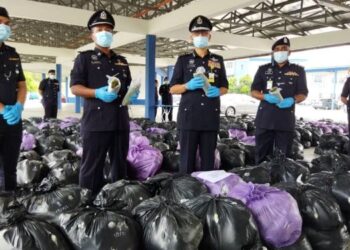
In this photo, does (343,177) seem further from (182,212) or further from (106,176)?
(106,176)

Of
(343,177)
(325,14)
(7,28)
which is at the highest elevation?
(325,14)

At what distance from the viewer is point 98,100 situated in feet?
7.48

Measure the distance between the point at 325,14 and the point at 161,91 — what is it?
4.78m

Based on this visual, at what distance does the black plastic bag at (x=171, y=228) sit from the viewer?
4.73ft

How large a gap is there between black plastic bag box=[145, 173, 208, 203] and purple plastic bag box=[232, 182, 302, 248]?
27 centimetres

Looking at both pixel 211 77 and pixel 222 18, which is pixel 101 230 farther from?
pixel 222 18

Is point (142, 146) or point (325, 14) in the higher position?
point (325, 14)

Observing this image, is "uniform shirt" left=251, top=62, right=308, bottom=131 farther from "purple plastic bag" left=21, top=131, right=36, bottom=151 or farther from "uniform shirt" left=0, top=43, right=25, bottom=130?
"purple plastic bag" left=21, top=131, right=36, bottom=151

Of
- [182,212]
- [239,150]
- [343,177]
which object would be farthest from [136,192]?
[239,150]

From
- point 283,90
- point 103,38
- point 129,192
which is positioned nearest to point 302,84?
point 283,90

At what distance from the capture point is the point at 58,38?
631 inches

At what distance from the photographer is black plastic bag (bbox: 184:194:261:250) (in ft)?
5.05

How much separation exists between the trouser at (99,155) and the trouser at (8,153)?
0.41 meters

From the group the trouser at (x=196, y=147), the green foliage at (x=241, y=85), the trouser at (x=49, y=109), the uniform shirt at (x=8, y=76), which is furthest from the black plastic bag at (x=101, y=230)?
the green foliage at (x=241, y=85)
